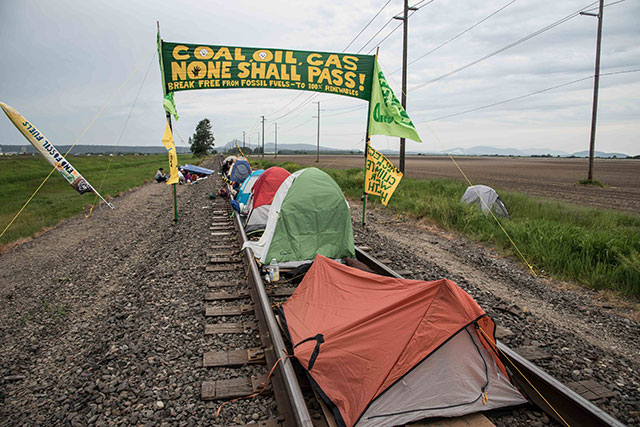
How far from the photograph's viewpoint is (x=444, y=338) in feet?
9.86

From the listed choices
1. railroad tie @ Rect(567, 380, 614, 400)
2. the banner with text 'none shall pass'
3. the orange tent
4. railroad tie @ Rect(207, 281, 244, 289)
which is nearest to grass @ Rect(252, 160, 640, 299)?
railroad tie @ Rect(567, 380, 614, 400)

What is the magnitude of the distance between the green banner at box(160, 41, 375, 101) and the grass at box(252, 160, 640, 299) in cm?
434

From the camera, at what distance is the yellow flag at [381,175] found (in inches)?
361

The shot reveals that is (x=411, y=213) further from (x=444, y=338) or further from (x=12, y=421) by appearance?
(x=12, y=421)

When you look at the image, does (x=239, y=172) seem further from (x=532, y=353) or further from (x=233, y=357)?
(x=532, y=353)

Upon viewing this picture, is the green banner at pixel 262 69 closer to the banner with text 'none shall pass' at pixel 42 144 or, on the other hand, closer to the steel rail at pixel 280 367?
the banner with text 'none shall pass' at pixel 42 144

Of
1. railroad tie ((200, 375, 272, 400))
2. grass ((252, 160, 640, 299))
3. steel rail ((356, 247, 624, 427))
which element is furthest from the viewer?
grass ((252, 160, 640, 299))

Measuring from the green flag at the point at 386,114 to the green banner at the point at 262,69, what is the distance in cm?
44

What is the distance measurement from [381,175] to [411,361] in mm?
6838

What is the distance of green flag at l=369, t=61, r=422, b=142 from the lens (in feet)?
29.2

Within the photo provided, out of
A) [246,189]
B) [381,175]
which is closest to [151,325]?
[381,175]

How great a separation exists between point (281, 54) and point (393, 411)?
9.07 meters

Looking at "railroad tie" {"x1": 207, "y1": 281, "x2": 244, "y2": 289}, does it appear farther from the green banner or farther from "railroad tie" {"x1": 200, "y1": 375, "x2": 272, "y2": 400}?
the green banner

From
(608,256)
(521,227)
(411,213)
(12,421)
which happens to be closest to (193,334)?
(12,421)
